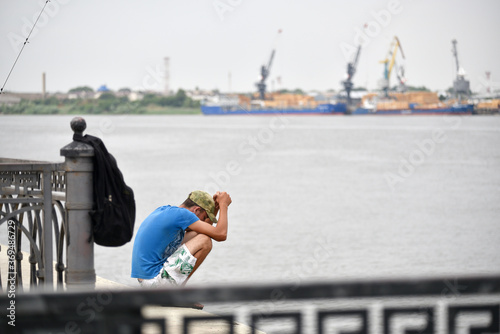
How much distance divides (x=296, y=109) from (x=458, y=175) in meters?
107

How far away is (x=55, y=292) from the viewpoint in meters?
1.87

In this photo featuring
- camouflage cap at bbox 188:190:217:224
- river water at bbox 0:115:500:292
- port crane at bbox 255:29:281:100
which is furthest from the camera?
port crane at bbox 255:29:281:100

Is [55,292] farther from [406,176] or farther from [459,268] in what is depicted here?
[406,176]

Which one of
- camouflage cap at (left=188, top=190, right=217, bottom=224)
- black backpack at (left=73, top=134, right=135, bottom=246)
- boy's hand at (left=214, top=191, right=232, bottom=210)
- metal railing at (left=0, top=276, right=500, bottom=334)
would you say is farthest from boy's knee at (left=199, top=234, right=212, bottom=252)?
metal railing at (left=0, top=276, right=500, bottom=334)

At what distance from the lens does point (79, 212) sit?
16.0 ft

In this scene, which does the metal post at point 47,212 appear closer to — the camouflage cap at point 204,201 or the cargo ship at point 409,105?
the camouflage cap at point 204,201

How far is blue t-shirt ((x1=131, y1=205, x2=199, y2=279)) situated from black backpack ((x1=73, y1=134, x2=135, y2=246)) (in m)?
0.42

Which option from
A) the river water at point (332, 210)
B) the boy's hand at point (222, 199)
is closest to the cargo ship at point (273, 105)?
the river water at point (332, 210)

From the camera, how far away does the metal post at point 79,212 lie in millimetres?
4836

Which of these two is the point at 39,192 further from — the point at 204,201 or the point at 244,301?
the point at 244,301

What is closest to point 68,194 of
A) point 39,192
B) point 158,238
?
point 39,192

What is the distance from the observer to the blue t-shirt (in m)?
5.34

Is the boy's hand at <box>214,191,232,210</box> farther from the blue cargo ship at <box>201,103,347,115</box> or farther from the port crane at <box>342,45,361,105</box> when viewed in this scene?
the blue cargo ship at <box>201,103,347,115</box>

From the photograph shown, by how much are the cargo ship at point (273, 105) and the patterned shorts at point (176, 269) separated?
13618 centimetres
